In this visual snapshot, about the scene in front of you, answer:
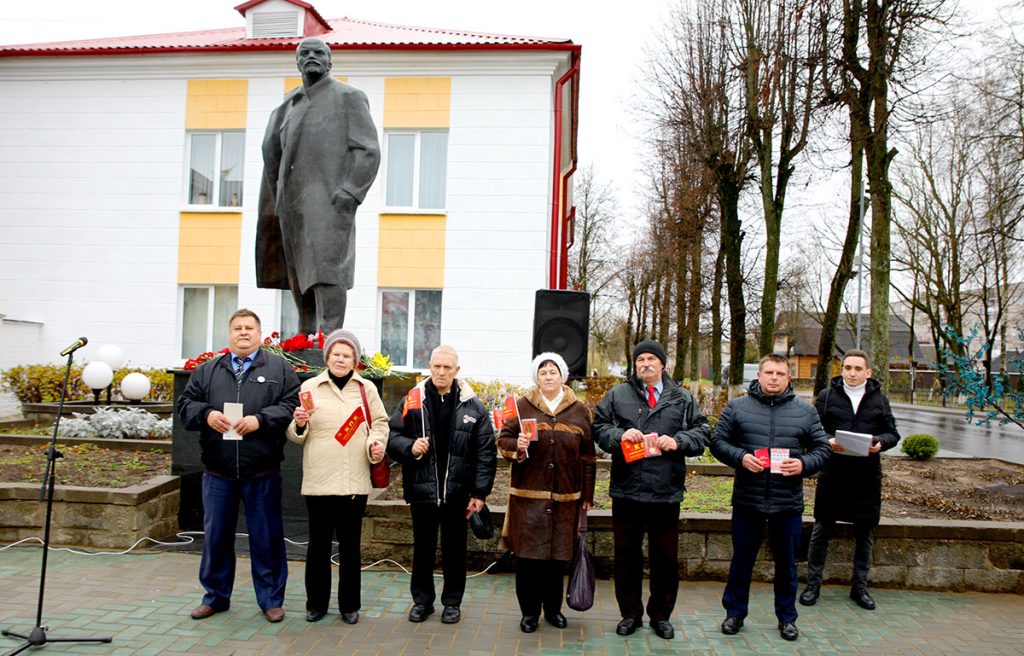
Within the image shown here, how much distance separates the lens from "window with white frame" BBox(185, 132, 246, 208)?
1734cm

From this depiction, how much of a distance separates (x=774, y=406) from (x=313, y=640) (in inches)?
126

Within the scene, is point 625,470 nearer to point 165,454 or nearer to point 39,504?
point 39,504

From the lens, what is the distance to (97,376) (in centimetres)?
1381

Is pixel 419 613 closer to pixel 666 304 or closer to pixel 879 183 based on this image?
pixel 879 183

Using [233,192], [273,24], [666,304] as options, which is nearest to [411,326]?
[233,192]

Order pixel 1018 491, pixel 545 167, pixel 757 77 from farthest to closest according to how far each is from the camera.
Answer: pixel 757 77 → pixel 545 167 → pixel 1018 491

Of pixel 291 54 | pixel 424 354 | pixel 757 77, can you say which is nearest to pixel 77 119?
pixel 291 54

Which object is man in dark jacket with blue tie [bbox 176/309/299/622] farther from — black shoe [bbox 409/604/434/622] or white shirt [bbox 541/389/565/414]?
white shirt [bbox 541/389/565/414]

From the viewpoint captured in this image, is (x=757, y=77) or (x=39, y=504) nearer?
(x=39, y=504)

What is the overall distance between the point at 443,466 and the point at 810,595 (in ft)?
9.51

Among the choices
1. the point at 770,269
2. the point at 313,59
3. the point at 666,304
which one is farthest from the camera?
the point at 666,304

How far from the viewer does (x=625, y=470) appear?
5.02m

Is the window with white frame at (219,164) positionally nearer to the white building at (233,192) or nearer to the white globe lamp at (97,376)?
the white building at (233,192)

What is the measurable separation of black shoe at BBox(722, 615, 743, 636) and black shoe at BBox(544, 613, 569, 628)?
1013 mm
